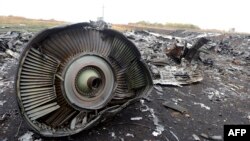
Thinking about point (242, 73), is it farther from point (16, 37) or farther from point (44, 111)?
point (16, 37)

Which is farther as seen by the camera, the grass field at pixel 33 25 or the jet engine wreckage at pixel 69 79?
the grass field at pixel 33 25

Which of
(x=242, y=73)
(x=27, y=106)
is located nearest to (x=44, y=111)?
(x=27, y=106)

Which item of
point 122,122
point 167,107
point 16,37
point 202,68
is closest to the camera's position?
point 122,122

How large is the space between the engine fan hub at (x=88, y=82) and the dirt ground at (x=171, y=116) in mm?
407

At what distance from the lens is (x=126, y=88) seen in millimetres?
4125

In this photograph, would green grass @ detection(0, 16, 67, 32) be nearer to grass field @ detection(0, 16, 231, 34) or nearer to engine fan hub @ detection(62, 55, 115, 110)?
grass field @ detection(0, 16, 231, 34)

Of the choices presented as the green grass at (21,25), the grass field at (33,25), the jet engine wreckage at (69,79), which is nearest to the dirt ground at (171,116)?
the jet engine wreckage at (69,79)

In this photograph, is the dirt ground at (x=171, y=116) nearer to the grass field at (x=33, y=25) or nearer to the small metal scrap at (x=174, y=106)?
the small metal scrap at (x=174, y=106)

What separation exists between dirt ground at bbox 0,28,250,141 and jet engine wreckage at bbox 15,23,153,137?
0.28m

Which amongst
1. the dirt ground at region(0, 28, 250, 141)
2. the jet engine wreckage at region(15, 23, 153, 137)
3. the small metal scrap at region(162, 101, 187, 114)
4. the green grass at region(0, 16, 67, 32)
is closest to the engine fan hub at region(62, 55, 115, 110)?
the jet engine wreckage at region(15, 23, 153, 137)

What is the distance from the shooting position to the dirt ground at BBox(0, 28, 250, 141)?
372 centimetres

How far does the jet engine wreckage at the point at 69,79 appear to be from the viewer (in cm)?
328

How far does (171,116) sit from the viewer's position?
4488 millimetres

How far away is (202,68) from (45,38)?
18.6ft
